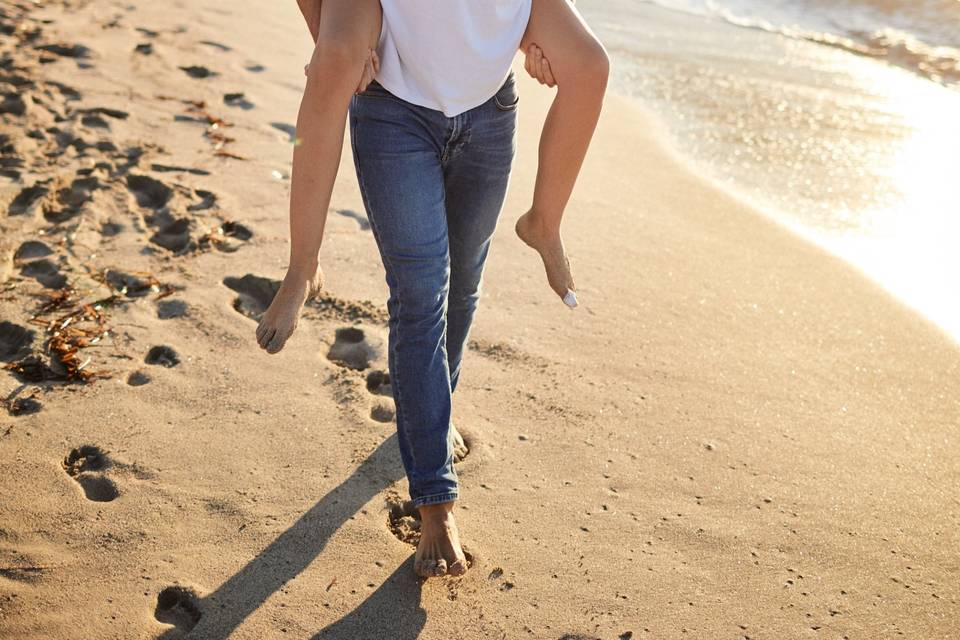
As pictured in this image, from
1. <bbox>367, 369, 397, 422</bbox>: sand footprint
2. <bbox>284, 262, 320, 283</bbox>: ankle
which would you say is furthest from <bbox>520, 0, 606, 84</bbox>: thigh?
<bbox>367, 369, 397, 422</bbox>: sand footprint

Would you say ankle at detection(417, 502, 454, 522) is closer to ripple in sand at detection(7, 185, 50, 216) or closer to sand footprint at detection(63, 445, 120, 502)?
sand footprint at detection(63, 445, 120, 502)

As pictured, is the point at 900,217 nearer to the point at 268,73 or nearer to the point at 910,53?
the point at 268,73

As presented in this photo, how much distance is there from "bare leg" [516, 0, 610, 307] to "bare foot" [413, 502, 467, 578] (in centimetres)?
66

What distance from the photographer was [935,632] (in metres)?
2.27

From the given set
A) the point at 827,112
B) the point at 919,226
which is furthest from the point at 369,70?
the point at 827,112

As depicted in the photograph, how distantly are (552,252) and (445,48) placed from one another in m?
0.65

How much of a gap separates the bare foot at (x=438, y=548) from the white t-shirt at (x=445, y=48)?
987 millimetres

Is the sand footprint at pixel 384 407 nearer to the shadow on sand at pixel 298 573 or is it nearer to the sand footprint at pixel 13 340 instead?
the shadow on sand at pixel 298 573

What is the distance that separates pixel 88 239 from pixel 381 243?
2062 mm

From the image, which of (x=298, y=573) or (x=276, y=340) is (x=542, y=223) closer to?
(x=276, y=340)

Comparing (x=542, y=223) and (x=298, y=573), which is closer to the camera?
(x=298, y=573)

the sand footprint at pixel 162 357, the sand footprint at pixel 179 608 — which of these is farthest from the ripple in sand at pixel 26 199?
the sand footprint at pixel 179 608

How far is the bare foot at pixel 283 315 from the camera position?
7.27 ft

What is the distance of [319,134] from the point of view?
207cm
